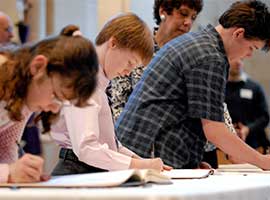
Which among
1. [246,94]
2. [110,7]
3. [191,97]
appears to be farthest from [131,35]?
[246,94]

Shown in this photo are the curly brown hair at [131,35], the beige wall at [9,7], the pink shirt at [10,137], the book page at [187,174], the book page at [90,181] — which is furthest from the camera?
the beige wall at [9,7]

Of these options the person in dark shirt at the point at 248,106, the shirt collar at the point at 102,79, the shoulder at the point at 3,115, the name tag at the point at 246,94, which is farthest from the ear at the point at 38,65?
the name tag at the point at 246,94

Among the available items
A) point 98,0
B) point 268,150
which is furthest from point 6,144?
point 268,150

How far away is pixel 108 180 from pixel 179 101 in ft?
2.88

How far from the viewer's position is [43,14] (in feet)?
14.5

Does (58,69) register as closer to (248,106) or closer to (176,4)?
(176,4)

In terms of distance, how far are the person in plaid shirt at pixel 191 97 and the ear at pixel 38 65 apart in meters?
0.79

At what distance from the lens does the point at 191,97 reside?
7.36ft

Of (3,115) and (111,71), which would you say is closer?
(3,115)

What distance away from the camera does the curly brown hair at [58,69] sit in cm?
155

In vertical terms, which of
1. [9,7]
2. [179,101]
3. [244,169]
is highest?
[179,101]

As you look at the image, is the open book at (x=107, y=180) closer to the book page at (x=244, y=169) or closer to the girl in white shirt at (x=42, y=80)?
the girl in white shirt at (x=42, y=80)

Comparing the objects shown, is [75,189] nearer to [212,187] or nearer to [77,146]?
[212,187]

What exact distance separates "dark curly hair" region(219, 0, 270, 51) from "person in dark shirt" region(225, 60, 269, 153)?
6.76 ft
